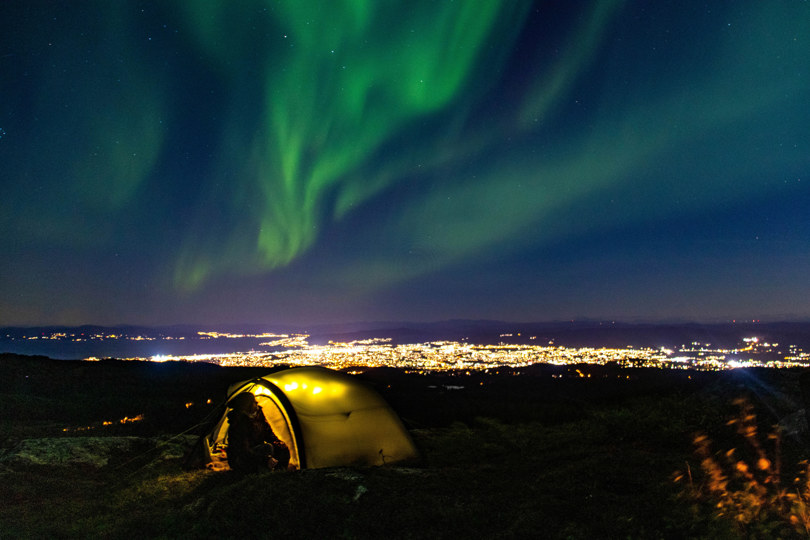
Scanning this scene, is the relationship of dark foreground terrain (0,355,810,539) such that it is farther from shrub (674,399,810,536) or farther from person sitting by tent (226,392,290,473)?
person sitting by tent (226,392,290,473)

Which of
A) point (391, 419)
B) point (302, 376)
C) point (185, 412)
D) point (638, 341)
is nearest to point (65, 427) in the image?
point (185, 412)

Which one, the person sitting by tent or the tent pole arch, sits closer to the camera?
the tent pole arch

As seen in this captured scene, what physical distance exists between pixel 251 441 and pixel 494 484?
255 inches

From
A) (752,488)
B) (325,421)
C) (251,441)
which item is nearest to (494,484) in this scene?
(752,488)

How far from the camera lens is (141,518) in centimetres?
846

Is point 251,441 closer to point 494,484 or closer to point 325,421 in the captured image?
point 325,421

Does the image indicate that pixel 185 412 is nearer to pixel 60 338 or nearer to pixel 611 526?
pixel 611 526

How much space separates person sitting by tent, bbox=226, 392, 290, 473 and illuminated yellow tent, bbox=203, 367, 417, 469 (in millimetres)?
271

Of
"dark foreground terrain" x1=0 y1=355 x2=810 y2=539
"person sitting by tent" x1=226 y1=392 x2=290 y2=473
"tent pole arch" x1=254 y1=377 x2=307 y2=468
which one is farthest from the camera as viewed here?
"person sitting by tent" x1=226 y1=392 x2=290 y2=473

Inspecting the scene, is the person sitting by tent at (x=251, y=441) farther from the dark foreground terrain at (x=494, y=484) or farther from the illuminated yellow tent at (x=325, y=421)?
the dark foreground terrain at (x=494, y=484)

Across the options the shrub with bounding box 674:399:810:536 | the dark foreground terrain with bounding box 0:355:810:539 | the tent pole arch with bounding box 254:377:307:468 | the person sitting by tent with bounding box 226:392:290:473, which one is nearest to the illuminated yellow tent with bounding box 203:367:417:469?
the tent pole arch with bounding box 254:377:307:468

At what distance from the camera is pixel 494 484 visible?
791 centimetres

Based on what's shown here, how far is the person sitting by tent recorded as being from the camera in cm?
1104

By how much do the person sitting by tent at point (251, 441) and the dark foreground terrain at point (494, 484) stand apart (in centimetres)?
48
